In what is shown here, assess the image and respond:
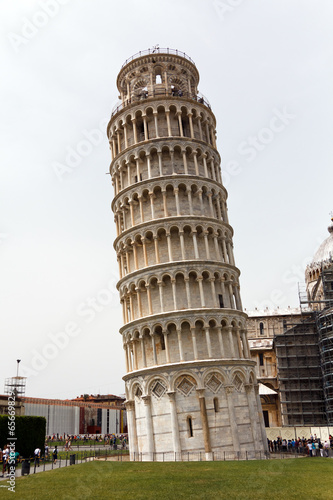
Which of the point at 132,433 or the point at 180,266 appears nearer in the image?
the point at 132,433

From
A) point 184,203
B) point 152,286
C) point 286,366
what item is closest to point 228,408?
point 152,286

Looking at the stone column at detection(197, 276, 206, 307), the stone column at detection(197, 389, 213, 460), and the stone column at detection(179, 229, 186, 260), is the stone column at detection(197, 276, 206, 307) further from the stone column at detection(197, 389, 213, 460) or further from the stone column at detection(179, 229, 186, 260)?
the stone column at detection(197, 389, 213, 460)

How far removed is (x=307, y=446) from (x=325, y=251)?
42.4 metres

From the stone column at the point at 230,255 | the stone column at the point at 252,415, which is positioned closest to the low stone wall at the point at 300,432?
the stone column at the point at 252,415

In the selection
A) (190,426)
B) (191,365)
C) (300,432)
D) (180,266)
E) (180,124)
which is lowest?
(300,432)

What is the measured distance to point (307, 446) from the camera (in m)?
35.0

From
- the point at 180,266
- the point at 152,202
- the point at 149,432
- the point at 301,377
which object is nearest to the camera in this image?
the point at 149,432

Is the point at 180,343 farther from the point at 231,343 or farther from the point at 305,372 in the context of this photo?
the point at 305,372

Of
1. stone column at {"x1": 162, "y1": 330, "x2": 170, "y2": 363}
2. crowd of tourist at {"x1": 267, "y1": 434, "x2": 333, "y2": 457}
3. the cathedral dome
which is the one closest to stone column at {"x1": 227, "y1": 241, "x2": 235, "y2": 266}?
stone column at {"x1": 162, "y1": 330, "x2": 170, "y2": 363}

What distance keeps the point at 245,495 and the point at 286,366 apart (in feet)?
136

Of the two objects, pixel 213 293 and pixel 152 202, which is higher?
pixel 152 202

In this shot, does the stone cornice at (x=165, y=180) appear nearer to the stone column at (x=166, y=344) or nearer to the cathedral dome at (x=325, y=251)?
the stone column at (x=166, y=344)

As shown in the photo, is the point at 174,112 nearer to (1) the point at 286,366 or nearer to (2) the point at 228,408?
(2) the point at 228,408

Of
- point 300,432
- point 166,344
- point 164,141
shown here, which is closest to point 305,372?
point 300,432
